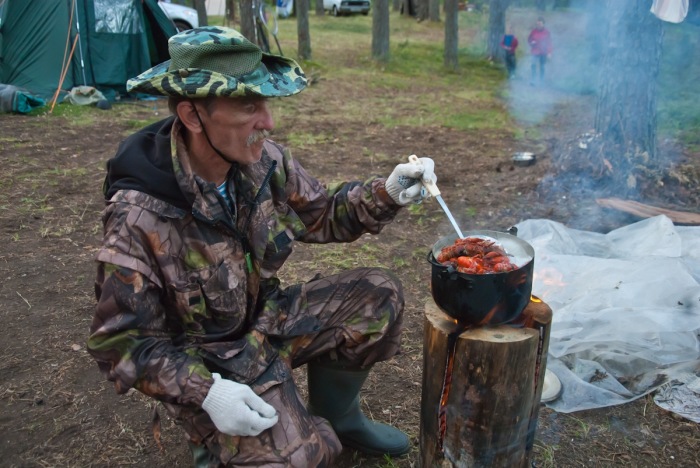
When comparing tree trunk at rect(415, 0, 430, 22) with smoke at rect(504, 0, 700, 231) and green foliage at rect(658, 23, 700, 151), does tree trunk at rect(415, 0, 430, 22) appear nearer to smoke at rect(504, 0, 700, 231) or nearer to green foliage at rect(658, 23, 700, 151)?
smoke at rect(504, 0, 700, 231)

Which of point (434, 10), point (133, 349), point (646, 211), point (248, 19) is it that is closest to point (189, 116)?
point (133, 349)

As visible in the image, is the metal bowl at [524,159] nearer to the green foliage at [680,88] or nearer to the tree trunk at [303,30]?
the green foliage at [680,88]

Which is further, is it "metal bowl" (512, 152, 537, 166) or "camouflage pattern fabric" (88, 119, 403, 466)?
"metal bowl" (512, 152, 537, 166)

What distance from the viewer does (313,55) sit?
564 inches

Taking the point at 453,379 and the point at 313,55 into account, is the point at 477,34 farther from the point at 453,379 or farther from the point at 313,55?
the point at 453,379

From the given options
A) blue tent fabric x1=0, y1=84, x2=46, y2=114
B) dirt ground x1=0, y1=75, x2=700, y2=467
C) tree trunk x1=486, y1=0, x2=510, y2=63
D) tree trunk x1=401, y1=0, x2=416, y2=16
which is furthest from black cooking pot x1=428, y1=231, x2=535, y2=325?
tree trunk x1=401, y1=0, x2=416, y2=16

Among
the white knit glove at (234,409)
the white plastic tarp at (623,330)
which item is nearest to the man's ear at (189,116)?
the white knit glove at (234,409)

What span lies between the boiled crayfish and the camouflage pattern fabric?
290 mm

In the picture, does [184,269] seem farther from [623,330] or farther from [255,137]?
[623,330]

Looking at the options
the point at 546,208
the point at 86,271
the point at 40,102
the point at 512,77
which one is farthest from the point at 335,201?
the point at 512,77

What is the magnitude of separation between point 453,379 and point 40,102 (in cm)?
834

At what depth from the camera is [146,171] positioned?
6.84ft

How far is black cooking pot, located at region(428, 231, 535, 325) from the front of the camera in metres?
2.09

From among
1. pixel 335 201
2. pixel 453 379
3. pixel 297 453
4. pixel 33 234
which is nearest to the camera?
pixel 297 453
